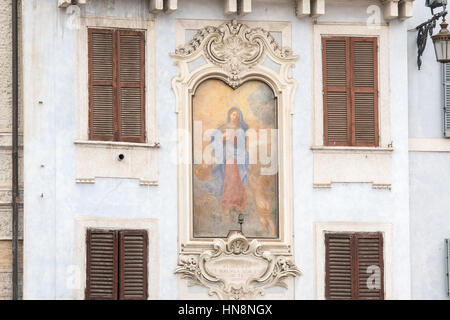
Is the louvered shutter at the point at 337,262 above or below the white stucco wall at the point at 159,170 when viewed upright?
below

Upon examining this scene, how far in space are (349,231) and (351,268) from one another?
2.13ft

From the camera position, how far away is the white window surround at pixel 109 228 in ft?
106

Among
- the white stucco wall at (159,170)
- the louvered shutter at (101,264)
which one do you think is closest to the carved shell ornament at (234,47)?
the white stucco wall at (159,170)

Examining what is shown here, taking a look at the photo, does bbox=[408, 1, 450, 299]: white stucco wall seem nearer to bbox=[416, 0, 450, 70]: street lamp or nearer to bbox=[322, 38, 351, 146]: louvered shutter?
bbox=[416, 0, 450, 70]: street lamp

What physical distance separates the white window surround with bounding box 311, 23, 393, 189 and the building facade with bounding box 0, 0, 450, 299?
3 cm

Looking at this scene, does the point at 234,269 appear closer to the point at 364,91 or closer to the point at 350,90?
the point at 350,90

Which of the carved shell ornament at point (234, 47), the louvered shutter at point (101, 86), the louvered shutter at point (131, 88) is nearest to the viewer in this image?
the louvered shutter at point (101, 86)

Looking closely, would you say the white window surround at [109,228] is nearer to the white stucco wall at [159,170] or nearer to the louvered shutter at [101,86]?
the white stucco wall at [159,170]

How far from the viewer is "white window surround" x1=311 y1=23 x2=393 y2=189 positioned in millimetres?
33281

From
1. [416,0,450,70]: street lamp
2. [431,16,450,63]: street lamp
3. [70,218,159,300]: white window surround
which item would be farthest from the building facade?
[431,16,450,63]: street lamp

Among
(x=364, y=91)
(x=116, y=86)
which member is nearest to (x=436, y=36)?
(x=364, y=91)

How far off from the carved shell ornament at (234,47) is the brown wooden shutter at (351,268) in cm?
328

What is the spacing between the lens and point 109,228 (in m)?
32.4

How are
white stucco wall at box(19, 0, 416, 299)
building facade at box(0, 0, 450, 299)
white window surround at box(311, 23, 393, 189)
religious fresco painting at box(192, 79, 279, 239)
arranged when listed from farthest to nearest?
white window surround at box(311, 23, 393, 189)
religious fresco painting at box(192, 79, 279, 239)
building facade at box(0, 0, 450, 299)
white stucco wall at box(19, 0, 416, 299)
